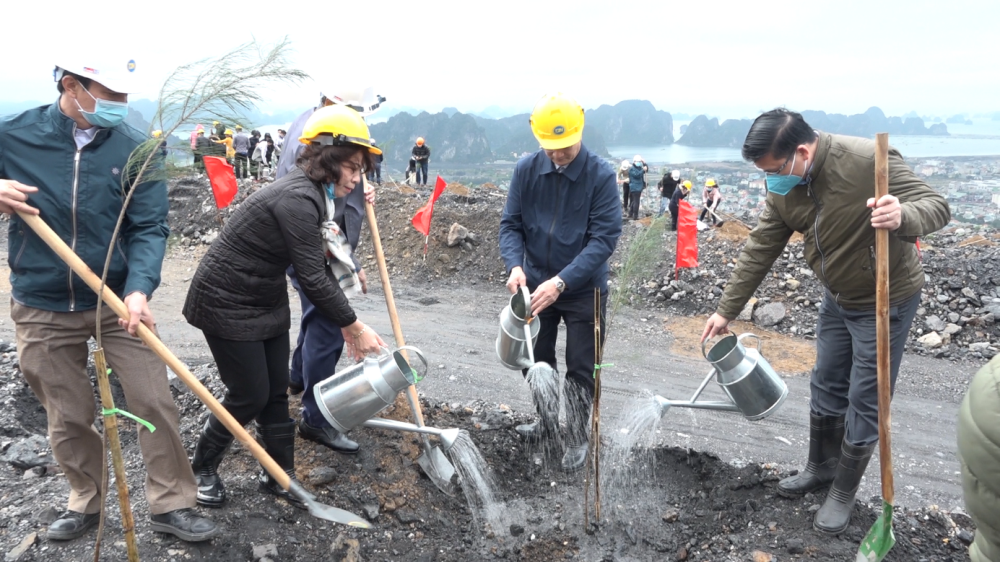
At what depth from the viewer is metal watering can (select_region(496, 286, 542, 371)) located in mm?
3223

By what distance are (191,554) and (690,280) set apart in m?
7.36

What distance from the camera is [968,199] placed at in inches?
581

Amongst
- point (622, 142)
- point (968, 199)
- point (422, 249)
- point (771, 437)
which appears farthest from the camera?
point (622, 142)

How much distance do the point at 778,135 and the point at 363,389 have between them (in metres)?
2.06

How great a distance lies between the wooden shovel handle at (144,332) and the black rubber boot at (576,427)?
1658mm

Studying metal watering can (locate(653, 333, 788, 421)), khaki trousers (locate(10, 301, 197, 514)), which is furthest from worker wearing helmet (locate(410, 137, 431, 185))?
khaki trousers (locate(10, 301, 197, 514))

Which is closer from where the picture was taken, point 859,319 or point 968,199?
point 859,319

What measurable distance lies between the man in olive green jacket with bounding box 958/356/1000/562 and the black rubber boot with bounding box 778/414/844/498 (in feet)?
5.80

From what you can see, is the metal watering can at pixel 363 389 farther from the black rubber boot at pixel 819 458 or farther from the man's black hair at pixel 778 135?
the black rubber boot at pixel 819 458

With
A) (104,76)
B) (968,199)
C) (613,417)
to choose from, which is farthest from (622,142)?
(104,76)

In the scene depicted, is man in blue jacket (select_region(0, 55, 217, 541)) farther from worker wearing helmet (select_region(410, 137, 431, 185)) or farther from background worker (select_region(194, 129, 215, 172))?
worker wearing helmet (select_region(410, 137, 431, 185))

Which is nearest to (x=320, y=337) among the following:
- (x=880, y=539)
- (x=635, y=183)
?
(x=880, y=539)

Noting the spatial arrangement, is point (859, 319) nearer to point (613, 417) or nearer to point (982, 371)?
point (982, 371)

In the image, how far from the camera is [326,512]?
114 inches
